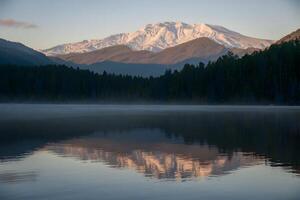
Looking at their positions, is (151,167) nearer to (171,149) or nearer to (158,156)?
(158,156)

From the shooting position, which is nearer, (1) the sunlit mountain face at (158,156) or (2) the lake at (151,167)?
(2) the lake at (151,167)

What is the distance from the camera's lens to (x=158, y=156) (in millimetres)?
29781

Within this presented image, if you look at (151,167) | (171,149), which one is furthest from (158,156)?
(151,167)

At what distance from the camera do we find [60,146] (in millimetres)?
35938

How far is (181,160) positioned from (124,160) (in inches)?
136

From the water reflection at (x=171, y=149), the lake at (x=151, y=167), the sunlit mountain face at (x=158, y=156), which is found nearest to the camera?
the lake at (x=151, y=167)

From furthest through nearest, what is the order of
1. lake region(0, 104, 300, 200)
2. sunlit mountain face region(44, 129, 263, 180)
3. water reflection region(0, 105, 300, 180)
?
water reflection region(0, 105, 300, 180) < sunlit mountain face region(44, 129, 263, 180) < lake region(0, 104, 300, 200)

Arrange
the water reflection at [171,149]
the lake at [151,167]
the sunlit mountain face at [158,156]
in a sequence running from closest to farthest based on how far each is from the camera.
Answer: the lake at [151,167]
the sunlit mountain face at [158,156]
the water reflection at [171,149]

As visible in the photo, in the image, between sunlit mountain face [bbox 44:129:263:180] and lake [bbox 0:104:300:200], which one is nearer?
lake [bbox 0:104:300:200]

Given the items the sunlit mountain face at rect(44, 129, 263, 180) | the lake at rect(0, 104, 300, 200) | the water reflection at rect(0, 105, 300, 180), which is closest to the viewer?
the lake at rect(0, 104, 300, 200)

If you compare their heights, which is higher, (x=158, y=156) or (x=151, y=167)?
(x=158, y=156)

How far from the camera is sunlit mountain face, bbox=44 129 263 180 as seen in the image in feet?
79.7

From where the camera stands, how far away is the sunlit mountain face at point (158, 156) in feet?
79.7

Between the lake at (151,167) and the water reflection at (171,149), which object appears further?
the water reflection at (171,149)
